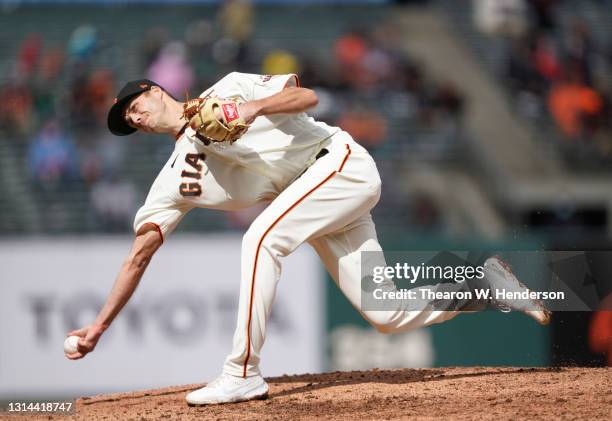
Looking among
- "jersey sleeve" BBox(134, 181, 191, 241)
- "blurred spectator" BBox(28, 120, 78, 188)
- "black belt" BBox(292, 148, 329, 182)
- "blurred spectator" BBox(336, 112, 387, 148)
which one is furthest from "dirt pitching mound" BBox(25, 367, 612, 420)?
"blurred spectator" BBox(336, 112, 387, 148)

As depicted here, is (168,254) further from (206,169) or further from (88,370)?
(206,169)

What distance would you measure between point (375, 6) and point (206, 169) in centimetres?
1409

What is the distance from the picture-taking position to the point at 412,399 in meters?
5.41

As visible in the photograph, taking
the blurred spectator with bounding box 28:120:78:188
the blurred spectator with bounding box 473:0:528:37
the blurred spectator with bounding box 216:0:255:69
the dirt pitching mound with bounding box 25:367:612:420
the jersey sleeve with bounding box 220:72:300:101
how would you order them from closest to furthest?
1. the dirt pitching mound with bounding box 25:367:612:420
2. the jersey sleeve with bounding box 220:72:300:101
3. the blurred spectator with bounding box 28:120:78:188
4. the blurred spectator with bounding box 216:0:255:69
5. the blurred spectator with bounding box 473:0:528:37

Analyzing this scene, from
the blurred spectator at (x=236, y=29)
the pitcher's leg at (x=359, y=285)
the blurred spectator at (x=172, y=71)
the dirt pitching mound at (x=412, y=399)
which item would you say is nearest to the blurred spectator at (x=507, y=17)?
the blurred spectator at (x=236, y=29)

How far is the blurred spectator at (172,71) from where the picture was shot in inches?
586

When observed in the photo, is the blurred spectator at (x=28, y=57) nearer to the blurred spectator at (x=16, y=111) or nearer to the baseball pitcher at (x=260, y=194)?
the blurred spectator at (x=16, y=111)

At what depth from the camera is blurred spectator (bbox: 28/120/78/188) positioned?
13328mm

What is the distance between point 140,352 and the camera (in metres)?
10.4

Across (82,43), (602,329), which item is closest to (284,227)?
Answer: (602,329)

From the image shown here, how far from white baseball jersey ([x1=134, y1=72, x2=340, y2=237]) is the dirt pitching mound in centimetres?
101

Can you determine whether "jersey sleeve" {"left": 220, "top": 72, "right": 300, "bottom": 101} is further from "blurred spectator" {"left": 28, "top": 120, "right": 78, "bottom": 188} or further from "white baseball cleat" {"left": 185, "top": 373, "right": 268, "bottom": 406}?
"blurred spectator" {"left": 28, "top": 120, "right": 78, "bottom": 188}

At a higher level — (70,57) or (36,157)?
(70,57)

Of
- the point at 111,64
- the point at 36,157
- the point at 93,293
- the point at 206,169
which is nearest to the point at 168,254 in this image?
the point at 93,293
